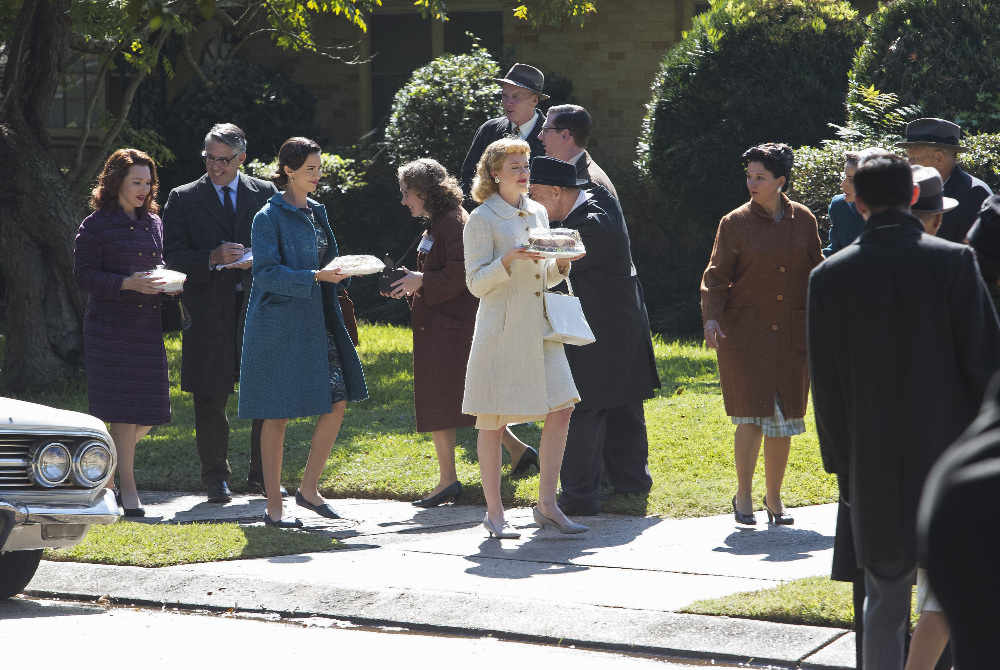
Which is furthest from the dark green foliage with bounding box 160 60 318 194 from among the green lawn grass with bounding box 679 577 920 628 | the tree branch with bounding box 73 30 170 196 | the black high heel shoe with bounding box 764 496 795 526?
the green lawn grass with bounding box 679 577 920 628

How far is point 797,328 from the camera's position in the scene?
23.5 feet

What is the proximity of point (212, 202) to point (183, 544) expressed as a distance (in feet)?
8.53

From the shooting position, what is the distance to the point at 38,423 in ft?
19.0

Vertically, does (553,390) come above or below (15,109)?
below

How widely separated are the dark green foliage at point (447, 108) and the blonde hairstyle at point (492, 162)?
9356 mm

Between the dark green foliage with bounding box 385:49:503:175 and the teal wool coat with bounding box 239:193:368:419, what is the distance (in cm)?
902

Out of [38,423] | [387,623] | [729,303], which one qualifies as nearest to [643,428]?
[729,303]

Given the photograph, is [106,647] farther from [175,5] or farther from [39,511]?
[175,5]

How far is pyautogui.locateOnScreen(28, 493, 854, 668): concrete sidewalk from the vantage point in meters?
5.21

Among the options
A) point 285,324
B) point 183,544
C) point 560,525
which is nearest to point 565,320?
point 560,525

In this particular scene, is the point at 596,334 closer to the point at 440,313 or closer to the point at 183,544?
the point at 440,313

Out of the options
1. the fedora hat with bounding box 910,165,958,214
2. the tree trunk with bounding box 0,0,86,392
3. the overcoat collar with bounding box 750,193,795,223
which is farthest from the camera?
the tree trunk with bounding box 0,0,86,392

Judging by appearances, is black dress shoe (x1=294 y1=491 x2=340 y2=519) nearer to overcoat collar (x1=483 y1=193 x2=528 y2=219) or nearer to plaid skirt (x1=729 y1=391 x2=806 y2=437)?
overcoat collar (x1=483 y1=193 x2=528 y2=219)

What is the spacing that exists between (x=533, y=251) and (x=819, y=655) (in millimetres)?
2627
